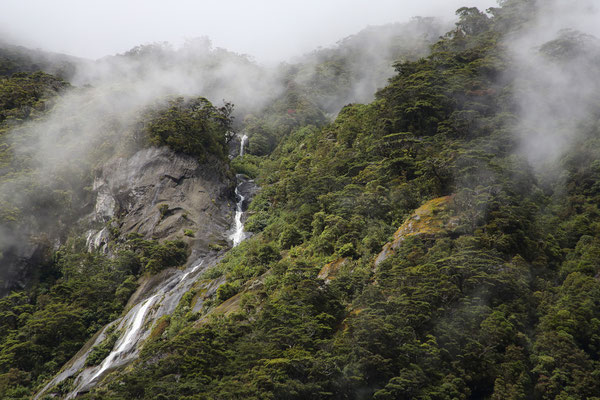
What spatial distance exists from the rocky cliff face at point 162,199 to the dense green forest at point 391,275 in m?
2.65

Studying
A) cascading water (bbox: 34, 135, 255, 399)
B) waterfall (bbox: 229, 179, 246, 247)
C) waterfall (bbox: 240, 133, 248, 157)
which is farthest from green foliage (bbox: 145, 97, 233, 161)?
cascading water (bbox: 34, 135, 255, 399)

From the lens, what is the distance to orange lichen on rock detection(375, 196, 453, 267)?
30.5 metres

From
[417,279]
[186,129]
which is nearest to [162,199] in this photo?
[186,129]

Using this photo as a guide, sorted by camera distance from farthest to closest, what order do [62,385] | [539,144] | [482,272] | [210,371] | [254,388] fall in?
[539,144] → [62,385] → [482,272] → [210,371] → [254,388]

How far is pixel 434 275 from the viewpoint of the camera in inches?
1022

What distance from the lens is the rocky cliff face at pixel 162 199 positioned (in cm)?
5269

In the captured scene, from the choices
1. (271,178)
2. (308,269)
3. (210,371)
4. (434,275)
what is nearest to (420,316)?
(434,275)

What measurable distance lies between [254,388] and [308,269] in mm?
11317

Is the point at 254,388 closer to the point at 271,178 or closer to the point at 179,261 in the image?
the point at 179,261

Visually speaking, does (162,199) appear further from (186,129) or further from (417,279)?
(417,279)

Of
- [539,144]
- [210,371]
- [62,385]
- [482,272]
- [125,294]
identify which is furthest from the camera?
[125,294]

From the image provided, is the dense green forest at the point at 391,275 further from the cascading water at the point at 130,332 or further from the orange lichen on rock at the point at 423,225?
Answer: the cascading water at the point at 130,332

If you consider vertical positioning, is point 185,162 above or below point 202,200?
above

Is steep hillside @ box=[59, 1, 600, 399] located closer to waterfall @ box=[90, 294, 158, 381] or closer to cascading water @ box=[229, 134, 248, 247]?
waterfall @ box=[90, 294, 158, 381]
